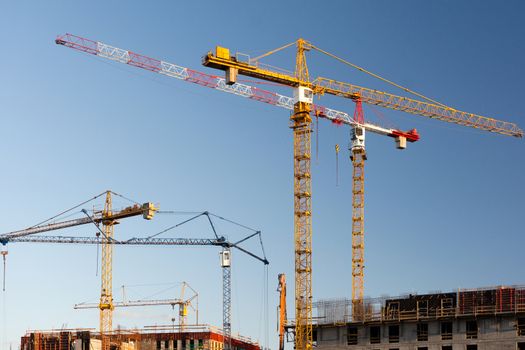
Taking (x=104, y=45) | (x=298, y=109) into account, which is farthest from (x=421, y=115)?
(x=104, y=45)

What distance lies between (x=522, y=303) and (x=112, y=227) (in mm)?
100603

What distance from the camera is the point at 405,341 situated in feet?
391

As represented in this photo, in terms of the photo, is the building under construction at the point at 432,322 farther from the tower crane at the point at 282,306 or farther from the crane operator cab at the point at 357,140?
the crane operator cab at the point at 357,140

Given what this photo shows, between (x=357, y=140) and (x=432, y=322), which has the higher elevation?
(x=357, y=140)

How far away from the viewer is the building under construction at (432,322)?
113125mm

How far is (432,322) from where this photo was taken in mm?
117875

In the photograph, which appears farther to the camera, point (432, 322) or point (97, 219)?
point (97, 219)

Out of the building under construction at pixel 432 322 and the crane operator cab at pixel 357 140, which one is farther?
the crane operator cab at pixel 357 140

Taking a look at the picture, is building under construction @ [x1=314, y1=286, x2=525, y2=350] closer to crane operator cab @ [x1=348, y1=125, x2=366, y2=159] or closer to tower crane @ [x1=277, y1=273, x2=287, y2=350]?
tower crane @ [x1=277, y1=273, x2=287, y2=350]

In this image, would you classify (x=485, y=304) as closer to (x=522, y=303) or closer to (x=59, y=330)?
(x=522, y=303)

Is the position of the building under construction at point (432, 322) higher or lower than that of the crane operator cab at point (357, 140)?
lower

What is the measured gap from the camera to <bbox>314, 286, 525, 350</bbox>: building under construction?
4454 inches

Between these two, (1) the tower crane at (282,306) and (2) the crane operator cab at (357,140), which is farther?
(2) the crane operator cab at (357,140)

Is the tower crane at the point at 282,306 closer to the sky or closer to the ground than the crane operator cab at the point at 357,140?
closer to the ground
